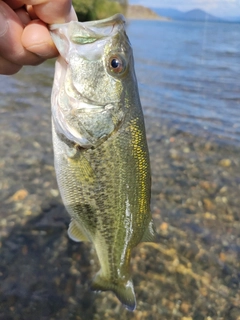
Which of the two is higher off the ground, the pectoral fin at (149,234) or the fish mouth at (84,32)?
the fish mouth at (84,32)

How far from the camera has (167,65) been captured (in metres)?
15.2

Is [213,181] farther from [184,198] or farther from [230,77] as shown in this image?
[230,77]

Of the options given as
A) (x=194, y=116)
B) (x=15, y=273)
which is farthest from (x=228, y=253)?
(x=194, y=116)

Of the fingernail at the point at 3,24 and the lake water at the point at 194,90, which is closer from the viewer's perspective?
the fingernail at the point at 3,24

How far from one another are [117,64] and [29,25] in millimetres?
603

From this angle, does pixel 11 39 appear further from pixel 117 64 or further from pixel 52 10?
pixel 117 64

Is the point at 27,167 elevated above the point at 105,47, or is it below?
below

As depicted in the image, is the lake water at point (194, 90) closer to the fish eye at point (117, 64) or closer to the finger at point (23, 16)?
the fish eye at point (117, 64)

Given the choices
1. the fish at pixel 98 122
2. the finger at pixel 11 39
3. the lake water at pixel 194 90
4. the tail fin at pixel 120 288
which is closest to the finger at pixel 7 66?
the finger at pixel 11 39

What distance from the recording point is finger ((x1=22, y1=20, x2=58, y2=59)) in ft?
7.40

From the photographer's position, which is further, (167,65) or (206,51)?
(206,51)

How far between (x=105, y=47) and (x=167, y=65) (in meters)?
A: 13.5

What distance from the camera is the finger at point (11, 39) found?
2.22 metres

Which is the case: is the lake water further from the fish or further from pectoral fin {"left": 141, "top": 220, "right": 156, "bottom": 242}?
the fish
